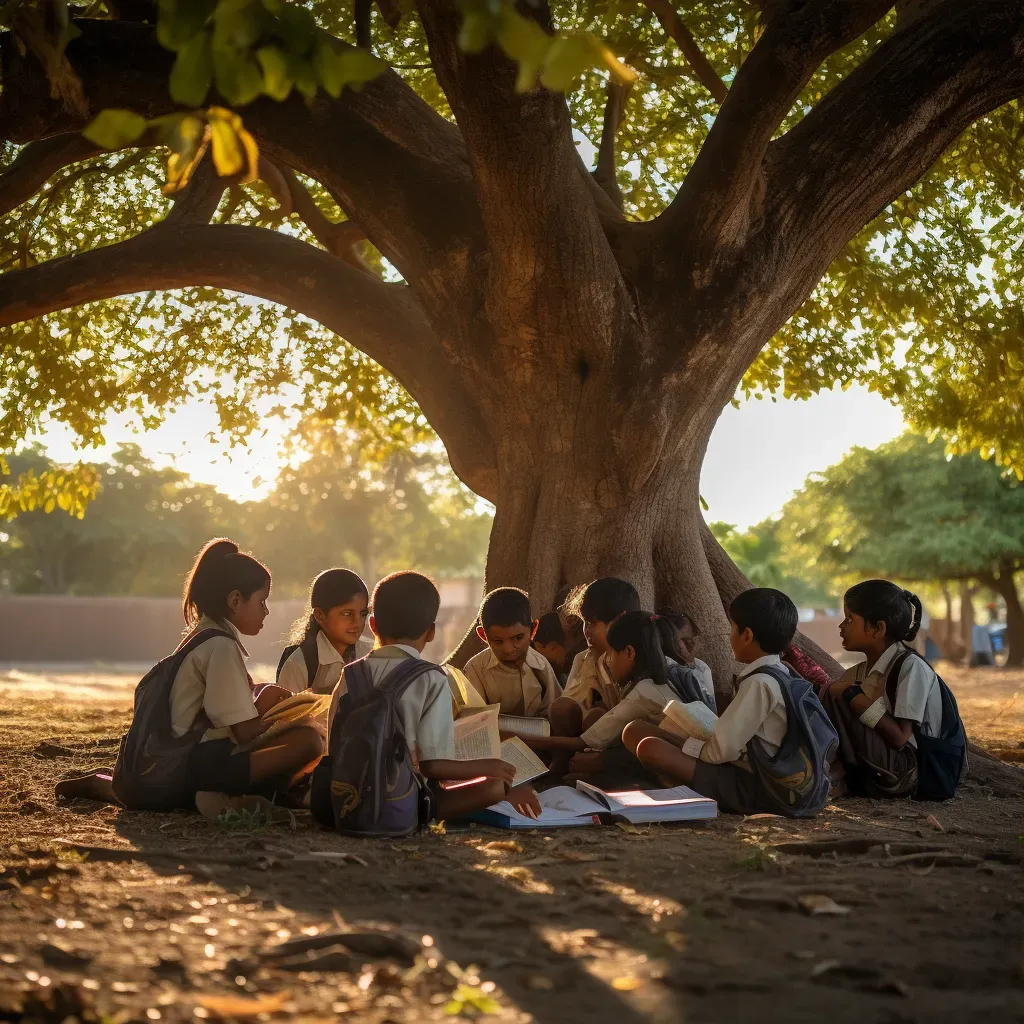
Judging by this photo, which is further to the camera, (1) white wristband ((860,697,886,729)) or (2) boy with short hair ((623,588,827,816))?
(1) white wristband ((860,697,886,729))

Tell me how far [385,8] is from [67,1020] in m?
6.59

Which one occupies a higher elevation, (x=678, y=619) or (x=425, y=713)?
(x=678, y=619)

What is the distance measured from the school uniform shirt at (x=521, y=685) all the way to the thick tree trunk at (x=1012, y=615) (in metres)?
28.9

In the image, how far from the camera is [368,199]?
6875mm

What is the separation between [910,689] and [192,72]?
175 inches

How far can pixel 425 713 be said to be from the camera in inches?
174

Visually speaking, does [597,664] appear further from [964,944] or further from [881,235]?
[881,235]

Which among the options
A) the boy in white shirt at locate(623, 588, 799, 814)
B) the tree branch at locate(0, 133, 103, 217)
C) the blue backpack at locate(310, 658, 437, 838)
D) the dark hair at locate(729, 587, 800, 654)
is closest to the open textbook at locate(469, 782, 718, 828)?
the boy in white shirt at locate(623, 588, 799, 814)

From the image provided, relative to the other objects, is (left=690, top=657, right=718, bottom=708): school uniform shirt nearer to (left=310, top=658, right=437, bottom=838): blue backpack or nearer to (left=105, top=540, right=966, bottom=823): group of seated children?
(left=105, top=540, right=966, bottom=823): group of seated children

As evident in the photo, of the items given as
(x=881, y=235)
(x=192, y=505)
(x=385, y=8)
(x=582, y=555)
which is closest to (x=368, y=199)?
(x=385, y=8)

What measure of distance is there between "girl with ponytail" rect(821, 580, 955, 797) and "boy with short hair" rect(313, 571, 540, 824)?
74.8 inches

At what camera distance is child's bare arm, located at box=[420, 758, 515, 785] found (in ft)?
14.4

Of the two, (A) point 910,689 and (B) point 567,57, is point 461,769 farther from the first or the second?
(B) point 567,57

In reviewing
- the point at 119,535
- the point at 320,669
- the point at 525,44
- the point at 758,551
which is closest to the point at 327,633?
the point at 320,669
